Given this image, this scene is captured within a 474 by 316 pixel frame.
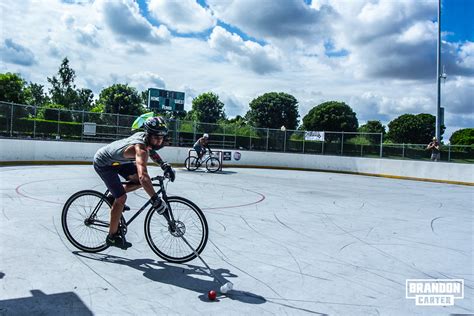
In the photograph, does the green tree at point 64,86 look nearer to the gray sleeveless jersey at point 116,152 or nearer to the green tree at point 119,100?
the green tree at point 119,100

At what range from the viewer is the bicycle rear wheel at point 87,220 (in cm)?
472

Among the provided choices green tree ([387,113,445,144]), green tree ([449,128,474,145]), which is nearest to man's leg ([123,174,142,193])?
green tree ([387,113,445,144])

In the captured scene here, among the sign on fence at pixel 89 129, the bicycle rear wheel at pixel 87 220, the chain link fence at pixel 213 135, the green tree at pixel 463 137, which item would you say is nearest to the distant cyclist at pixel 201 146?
the chain link fence at pixel 213 135

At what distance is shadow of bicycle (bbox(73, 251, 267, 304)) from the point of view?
364 centimetres

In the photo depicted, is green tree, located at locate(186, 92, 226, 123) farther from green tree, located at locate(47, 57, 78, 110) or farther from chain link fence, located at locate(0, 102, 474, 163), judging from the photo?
chain link fence, located at locate(0, 102, 474, 163)

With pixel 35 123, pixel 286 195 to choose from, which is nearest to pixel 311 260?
pixel 286 195

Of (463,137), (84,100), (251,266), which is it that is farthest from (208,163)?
(463,137)

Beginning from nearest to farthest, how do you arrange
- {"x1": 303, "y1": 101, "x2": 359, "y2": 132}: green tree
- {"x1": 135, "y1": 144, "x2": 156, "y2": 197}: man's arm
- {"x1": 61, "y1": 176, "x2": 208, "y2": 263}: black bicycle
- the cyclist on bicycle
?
{"x1": 135, "y1": 144, "x2": 156, "y2": 197}: man's arm → the cyclist on bicycle → {"x1": 61, "y1": 176, "x2": 208, "y2": 263}: black bicycle → {"x1": 303, "y1": 101, "x2": 359, "y2": 132}: green tree

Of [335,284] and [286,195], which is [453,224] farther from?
[335,284]

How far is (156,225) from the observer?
4.52 metres

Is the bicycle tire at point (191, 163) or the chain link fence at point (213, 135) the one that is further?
the bicycle tire at point (191, 163)

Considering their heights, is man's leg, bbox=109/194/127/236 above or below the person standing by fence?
below

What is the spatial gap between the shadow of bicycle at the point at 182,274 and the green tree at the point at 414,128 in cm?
8049

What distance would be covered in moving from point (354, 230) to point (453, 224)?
2.76 meters
